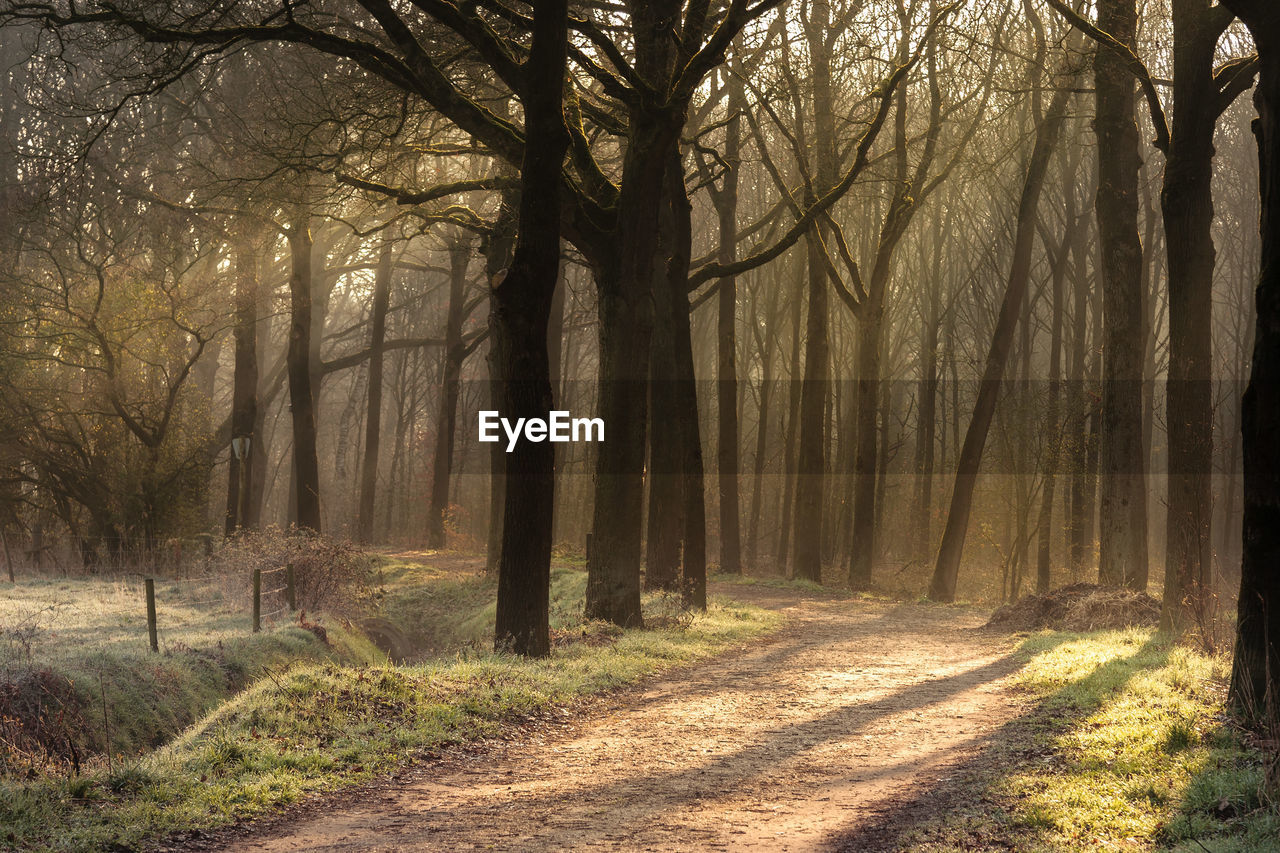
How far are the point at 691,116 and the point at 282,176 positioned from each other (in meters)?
10.9

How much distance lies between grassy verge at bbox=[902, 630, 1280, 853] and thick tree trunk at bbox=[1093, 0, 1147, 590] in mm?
7009

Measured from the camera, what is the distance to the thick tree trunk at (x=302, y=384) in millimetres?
27562

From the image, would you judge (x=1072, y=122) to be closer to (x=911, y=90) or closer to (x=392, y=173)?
(x=911, y=90)

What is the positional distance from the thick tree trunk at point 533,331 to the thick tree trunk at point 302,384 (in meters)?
16.5

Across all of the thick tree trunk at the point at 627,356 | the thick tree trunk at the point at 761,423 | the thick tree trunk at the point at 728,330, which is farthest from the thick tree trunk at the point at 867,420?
Result: the thick tree trunk at the point at 627,356

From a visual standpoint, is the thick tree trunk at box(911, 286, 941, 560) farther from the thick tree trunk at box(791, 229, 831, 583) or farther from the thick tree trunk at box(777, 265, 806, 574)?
the thick tree trunk at box(791, 229, 831, 583)

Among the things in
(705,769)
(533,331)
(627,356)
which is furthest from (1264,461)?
(627,356)

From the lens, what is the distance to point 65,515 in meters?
24.7

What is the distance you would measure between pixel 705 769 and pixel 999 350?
1722 cm

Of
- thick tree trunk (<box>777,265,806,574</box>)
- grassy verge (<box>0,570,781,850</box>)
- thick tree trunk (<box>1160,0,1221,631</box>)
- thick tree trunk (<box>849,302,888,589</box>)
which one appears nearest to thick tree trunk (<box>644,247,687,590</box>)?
grassy verge (<box>0,570,781,850</box>)

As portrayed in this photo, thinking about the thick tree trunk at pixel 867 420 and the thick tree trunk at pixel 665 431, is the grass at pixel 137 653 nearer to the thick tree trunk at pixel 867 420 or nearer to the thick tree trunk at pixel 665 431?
the thick tree trunk at pixel 665 431

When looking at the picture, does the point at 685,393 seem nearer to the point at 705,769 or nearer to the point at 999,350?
the point at 999,350

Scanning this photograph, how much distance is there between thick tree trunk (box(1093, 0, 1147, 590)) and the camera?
1670 centimetres

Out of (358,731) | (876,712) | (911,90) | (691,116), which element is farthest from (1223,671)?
(911,90)
